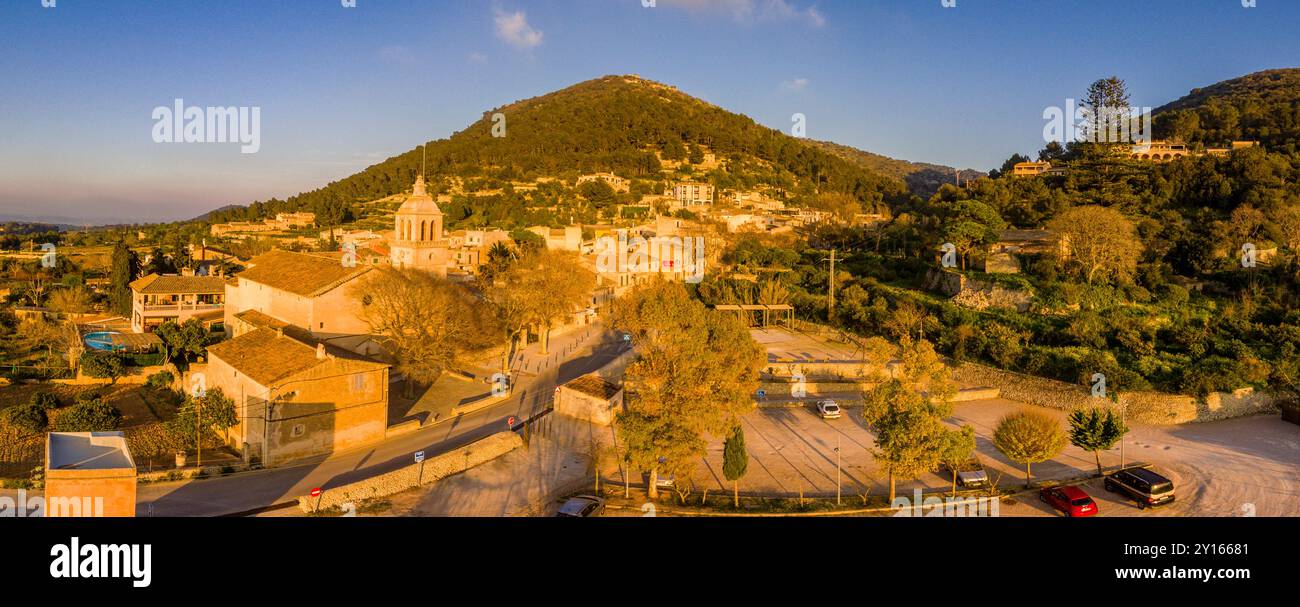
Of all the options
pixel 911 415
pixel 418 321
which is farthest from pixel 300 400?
pixel 911 415

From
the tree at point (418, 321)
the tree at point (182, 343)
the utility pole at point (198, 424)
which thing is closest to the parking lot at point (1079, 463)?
the tree at point (418, 321)

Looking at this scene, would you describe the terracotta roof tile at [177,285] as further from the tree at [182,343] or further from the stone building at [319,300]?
the stone building at [319,300]

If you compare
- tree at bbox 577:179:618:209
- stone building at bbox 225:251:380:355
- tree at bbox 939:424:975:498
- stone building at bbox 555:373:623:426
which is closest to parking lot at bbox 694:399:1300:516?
tree at bbox 939:424:975:498

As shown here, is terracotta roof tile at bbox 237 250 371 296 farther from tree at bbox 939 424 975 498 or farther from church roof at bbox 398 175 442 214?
tree at bbox 939 424 975 498

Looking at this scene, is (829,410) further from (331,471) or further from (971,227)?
(971,227)
